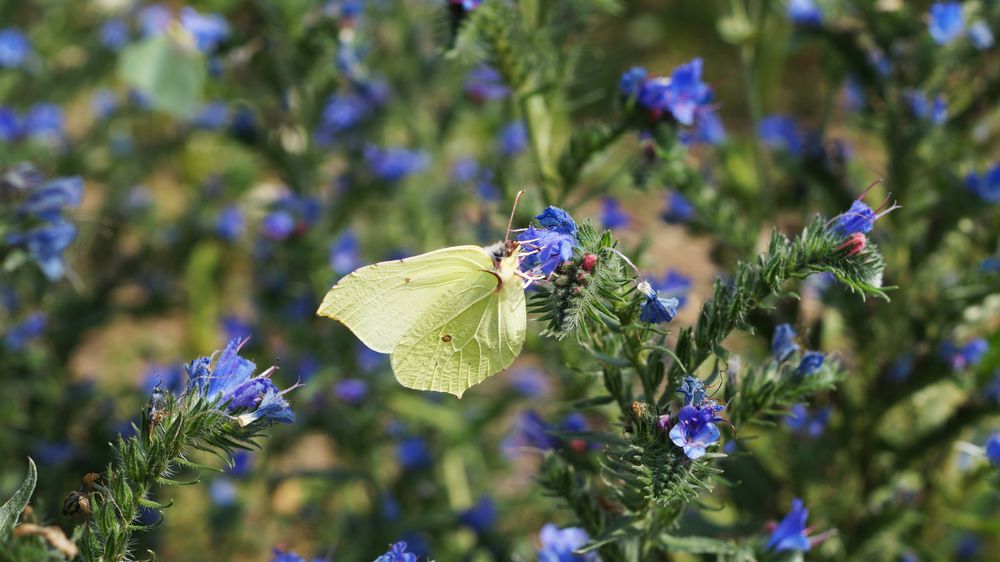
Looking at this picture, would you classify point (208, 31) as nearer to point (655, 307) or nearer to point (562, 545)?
point (562, 545)

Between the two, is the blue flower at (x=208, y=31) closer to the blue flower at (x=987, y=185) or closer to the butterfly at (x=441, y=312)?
the butterfly at (x=441, y=312)

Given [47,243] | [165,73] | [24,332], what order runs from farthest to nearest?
[165,73] < [24,332] < [47,243]

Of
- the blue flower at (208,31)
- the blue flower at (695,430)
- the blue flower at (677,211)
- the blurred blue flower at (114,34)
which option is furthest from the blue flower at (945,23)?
the blurred blue flower at (114,34)

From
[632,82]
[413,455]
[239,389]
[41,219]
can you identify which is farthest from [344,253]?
[239,389]

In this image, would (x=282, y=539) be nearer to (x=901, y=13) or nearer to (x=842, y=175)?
(x=842, y=175)

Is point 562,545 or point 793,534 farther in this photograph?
point 562,545

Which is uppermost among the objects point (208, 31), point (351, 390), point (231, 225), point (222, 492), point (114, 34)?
point (208, 31)

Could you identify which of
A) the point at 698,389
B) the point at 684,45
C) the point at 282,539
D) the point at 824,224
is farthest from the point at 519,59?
the point at 684,45

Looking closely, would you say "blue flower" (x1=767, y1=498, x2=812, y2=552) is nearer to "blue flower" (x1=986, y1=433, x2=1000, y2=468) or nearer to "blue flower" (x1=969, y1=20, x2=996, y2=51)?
"blue flower" (x1=986, y1=433, x2=1000, y2=468)
